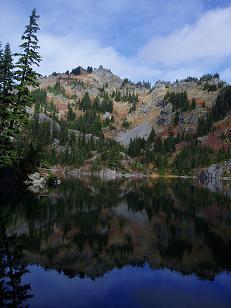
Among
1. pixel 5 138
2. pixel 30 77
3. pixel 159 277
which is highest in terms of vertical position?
pixel 30 77

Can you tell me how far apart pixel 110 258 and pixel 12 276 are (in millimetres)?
8392

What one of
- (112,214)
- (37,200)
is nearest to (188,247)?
(112,214)

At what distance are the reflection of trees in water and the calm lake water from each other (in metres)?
0.05

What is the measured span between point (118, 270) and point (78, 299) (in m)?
6.54

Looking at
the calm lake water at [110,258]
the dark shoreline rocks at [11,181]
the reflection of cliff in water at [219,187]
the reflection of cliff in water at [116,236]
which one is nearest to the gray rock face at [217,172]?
the reflection of cliff in water at [219,187]

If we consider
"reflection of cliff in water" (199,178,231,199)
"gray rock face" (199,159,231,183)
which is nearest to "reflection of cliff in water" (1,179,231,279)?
"reflection of cliff in water" (199,178,231,199)

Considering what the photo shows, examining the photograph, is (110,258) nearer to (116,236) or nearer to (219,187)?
(116,236)

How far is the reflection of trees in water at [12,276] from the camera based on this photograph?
18047 millimetres

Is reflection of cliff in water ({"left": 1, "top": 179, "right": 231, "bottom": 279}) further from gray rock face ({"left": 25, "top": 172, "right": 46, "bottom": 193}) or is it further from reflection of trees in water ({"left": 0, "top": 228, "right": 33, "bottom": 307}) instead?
gray rock face ({"left": 25, "top": 172, "right": 46, "bottom": 193})

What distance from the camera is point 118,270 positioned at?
2522cm

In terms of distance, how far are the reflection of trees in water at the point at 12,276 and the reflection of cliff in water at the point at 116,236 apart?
96cm

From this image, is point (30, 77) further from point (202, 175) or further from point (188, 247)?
point (202, 175)

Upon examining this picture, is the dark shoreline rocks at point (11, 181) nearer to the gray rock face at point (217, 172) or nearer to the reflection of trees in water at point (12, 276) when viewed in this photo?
the reflection of trees in water at point (12, 276)

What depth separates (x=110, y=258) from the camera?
2812 cm
